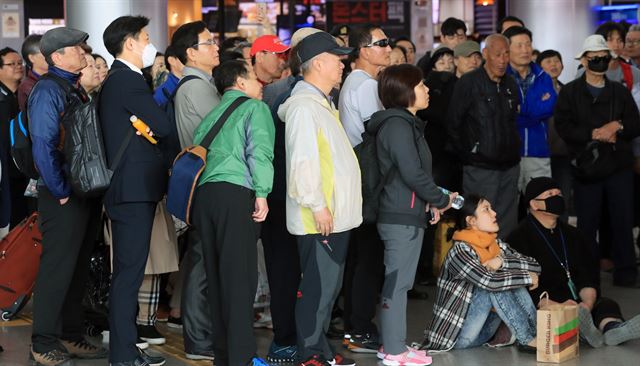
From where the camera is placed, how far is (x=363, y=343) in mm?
7367

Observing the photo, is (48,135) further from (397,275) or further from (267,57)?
(397,275)

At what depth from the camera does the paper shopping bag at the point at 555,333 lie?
6945 mm

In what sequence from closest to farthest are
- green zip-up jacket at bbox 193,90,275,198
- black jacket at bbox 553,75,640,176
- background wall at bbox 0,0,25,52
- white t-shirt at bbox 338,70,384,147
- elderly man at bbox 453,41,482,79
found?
1. green zip-up jacket at bbox 193,90,275,198
2. white t-shirt at bbox 338,70,384,147
3. black jacket at bbox 553,75,640,176
4. elderly man at bbox 453,41,482,79
5. background wall at bbox 0,0,25,52

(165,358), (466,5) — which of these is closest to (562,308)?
(165,358)

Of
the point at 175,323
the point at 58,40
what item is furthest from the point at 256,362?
the point at 58,40

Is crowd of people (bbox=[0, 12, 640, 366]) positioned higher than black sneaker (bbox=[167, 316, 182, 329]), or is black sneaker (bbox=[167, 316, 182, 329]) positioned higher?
crowd of people (bbox=[0, 12, 640, 366])

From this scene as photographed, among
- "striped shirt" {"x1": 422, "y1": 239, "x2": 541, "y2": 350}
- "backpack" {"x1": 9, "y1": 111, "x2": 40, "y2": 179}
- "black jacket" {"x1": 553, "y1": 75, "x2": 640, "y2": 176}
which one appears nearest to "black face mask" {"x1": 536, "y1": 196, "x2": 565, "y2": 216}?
"striped shirt" {"x1": 422, "y1": 239, "x2": 541, "y2": 350}

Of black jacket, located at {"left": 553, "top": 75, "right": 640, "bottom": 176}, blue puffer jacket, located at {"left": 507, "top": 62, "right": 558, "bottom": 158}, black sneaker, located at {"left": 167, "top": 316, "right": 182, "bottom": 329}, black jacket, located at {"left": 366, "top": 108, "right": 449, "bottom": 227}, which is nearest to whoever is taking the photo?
black jacket, located at {"left": 366, "top": 108, "right": 449, "bottom": 227}

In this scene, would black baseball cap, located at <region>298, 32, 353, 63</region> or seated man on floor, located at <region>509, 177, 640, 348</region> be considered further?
seated man on floor, located at <region>509, 177, 640, 348</region>

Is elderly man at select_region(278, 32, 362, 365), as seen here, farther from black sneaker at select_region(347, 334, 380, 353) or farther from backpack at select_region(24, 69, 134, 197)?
backpack at select_region(24, 69, 134, 197)

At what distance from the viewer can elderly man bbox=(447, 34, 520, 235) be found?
9016 millimetres

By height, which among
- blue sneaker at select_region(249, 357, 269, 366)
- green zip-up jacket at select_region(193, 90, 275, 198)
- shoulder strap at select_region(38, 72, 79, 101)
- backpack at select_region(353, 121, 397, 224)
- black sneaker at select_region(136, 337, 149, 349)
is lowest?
black sneaker at select_region(136, 337, 149, 349)

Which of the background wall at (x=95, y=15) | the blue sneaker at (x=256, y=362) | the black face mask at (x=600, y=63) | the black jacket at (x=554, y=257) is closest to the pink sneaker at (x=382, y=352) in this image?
the blue sneaker at (x=256, y=362)

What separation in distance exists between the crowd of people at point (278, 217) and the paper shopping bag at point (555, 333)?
247 millimetres
